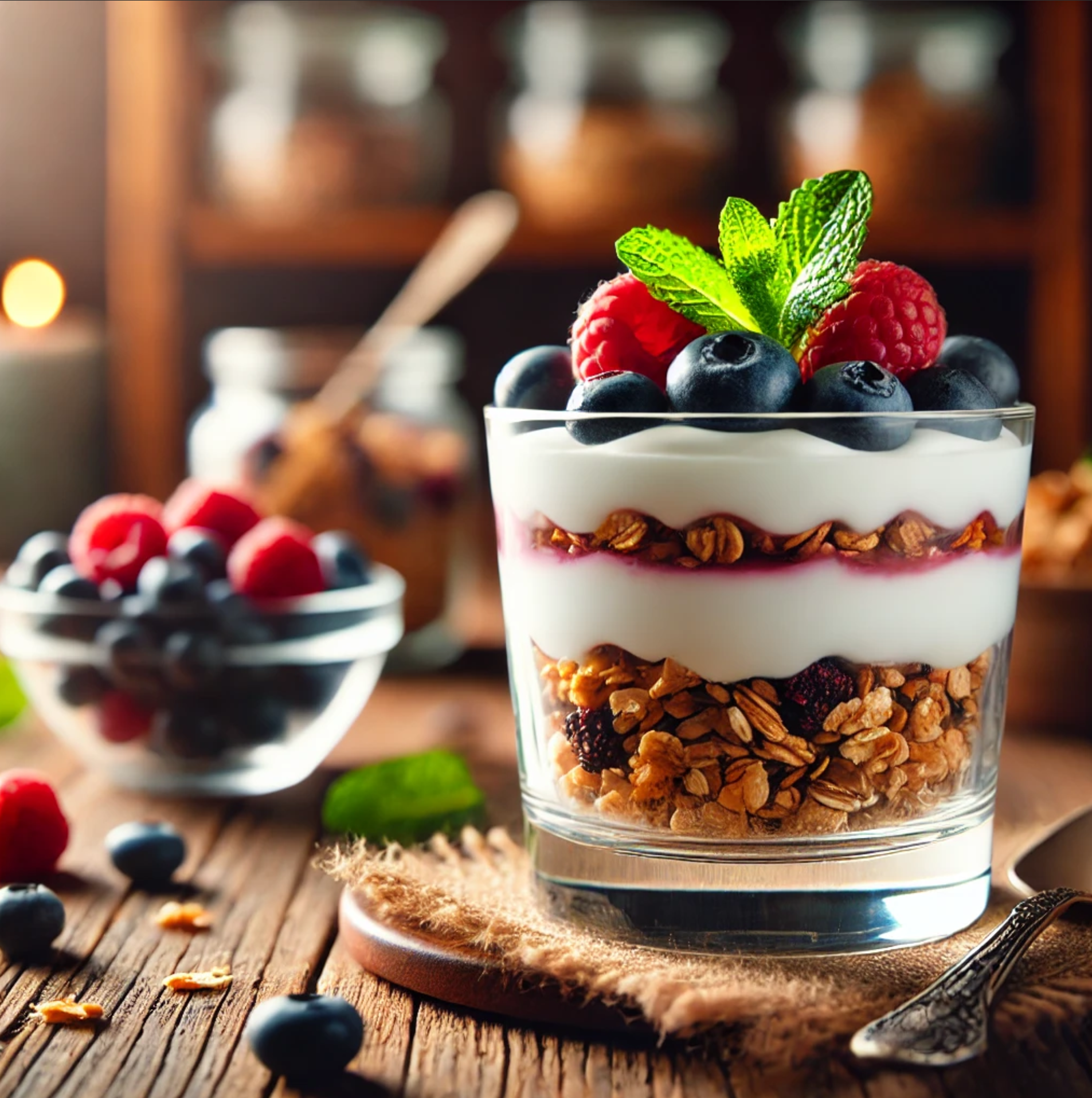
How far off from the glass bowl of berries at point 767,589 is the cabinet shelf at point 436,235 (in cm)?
110

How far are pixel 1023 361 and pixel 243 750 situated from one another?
1.50 meters

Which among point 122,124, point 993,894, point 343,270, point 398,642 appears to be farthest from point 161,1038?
point 343,270

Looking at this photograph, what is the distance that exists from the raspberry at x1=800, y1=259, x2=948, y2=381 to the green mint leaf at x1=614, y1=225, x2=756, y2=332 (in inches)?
1.7

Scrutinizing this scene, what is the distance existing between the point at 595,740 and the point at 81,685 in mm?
510

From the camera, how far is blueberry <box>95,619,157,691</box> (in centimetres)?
104

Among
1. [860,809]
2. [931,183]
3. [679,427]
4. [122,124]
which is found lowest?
[860,809]

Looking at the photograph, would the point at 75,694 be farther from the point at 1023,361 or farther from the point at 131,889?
the point at 1023,361

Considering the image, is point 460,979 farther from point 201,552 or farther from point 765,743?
point 201,552

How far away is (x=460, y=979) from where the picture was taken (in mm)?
681

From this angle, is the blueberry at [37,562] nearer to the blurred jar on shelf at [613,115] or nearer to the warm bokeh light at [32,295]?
the warm bokeh light at [32,295]

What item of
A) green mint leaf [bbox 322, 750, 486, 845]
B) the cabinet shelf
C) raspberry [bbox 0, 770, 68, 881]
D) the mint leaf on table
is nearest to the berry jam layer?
green mint leaf [bbox 322, 750, 486, 845]

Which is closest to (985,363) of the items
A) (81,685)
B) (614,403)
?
(614,403)

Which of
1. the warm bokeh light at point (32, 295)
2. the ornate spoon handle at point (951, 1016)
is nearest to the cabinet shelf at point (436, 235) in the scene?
the warm bokeh light at point (32, 295)

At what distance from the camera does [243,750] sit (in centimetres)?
107
